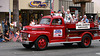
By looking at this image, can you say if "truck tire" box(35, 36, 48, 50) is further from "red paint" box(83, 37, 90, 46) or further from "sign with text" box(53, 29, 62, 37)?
"red paint" box(83, 37, 90, 46)

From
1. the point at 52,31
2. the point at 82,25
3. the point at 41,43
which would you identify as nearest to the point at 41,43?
the point at 41,43

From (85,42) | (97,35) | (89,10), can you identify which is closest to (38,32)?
(85,42)

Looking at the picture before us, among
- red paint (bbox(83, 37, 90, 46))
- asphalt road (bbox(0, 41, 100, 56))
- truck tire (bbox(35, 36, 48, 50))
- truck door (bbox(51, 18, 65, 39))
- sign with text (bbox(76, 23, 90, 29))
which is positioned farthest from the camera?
red paint (bbox(83, 37, 90, 46))

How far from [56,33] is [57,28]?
0.31 m

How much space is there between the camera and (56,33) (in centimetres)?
1321

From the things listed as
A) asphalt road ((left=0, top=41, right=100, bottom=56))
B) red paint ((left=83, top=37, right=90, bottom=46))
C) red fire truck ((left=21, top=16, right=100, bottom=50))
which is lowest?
asphalt road ((left=0, top=41, right=100, bottom=56))

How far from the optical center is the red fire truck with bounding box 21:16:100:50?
1242cm

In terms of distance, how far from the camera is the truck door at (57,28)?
43.1 ft

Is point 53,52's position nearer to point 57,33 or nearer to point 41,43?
point 41,43

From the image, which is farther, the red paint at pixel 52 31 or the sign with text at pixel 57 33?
the sign with text at pixel 57 33

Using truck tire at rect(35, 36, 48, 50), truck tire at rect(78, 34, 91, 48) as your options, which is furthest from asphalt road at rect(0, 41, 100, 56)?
truck tire at rect(78, 34, 91, 48)

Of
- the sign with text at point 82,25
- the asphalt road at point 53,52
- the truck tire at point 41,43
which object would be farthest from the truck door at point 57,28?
the sign with text at point 82,25

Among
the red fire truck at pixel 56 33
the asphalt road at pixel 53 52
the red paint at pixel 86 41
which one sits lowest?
the asphalt road at pixel 53 52

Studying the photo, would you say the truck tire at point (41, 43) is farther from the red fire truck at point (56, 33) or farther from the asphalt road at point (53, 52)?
the asphalt road at point (53, 52)
